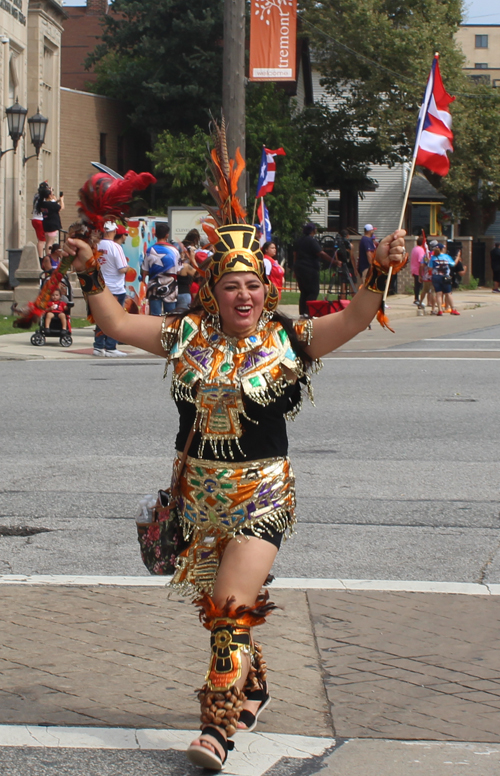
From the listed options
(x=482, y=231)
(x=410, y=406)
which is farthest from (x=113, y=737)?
(x=482, y=231)

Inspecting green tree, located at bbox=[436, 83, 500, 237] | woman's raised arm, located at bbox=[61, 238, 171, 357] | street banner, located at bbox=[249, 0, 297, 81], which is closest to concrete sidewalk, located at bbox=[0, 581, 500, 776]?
woman's raised arm, located at bbox=[61, 238, 171, 357]

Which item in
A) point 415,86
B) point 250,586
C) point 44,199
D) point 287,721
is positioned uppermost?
point 415,86

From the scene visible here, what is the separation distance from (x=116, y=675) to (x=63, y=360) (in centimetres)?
1146

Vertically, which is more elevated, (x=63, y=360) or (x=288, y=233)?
(x=288, y=233)

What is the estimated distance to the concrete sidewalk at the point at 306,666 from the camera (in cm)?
349

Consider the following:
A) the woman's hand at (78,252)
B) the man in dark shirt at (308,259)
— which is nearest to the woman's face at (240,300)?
the woman's hand at (78,252)

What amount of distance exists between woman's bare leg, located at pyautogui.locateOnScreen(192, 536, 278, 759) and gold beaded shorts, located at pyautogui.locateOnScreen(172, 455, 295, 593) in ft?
0.12

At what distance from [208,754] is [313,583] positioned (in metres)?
1.93

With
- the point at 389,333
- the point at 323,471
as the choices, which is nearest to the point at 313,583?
the point at 323,471

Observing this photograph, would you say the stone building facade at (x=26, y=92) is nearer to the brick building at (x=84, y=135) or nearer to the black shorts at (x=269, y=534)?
the brick building at (x=84, y=135)

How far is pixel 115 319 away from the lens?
3.50m

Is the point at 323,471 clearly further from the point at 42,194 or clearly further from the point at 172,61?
the point at 172,61

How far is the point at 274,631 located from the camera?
436 centimetres

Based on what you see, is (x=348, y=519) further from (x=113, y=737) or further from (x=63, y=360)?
(x=63, y=360)
